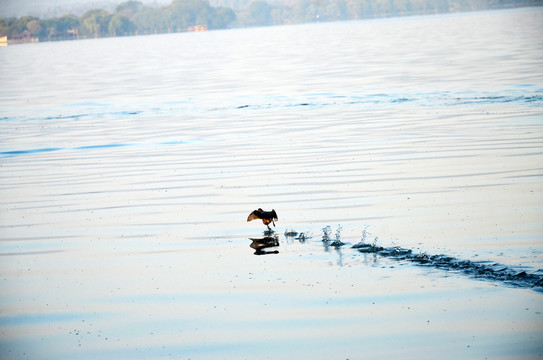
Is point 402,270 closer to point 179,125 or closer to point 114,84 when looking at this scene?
point 179,125

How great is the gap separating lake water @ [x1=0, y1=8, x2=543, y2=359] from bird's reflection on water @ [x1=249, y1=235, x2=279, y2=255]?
→ 93mm

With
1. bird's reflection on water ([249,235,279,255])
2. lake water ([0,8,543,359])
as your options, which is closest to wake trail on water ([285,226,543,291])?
lake water ([0,8,543,359])

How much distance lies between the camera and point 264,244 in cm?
1519

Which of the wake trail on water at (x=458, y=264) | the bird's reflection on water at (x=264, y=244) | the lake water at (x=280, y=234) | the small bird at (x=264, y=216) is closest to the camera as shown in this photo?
the lake water at (x=280, y=234)

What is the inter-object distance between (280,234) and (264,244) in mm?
629

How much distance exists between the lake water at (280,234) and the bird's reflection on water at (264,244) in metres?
0.09

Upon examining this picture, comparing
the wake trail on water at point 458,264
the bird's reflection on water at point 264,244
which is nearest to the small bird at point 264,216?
the bird's reflection on water at point 264,244

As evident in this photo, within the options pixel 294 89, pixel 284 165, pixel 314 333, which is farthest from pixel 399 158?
pixel 294 89

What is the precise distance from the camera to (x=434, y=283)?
12.4m

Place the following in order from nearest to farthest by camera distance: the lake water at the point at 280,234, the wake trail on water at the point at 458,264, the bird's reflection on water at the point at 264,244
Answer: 1. the lake water at the point at 280,234
2. the wake trail on water at the point at 458,264
3. the bird's reflection on water at the point at 264,244

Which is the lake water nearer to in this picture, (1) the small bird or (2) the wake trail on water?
(2) the wake trail on water

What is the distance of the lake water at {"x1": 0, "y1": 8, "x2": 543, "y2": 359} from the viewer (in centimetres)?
1104

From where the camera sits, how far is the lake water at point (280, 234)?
11.0 m

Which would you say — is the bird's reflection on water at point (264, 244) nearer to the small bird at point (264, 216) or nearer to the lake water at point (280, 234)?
the lake water at point (280, 234)
